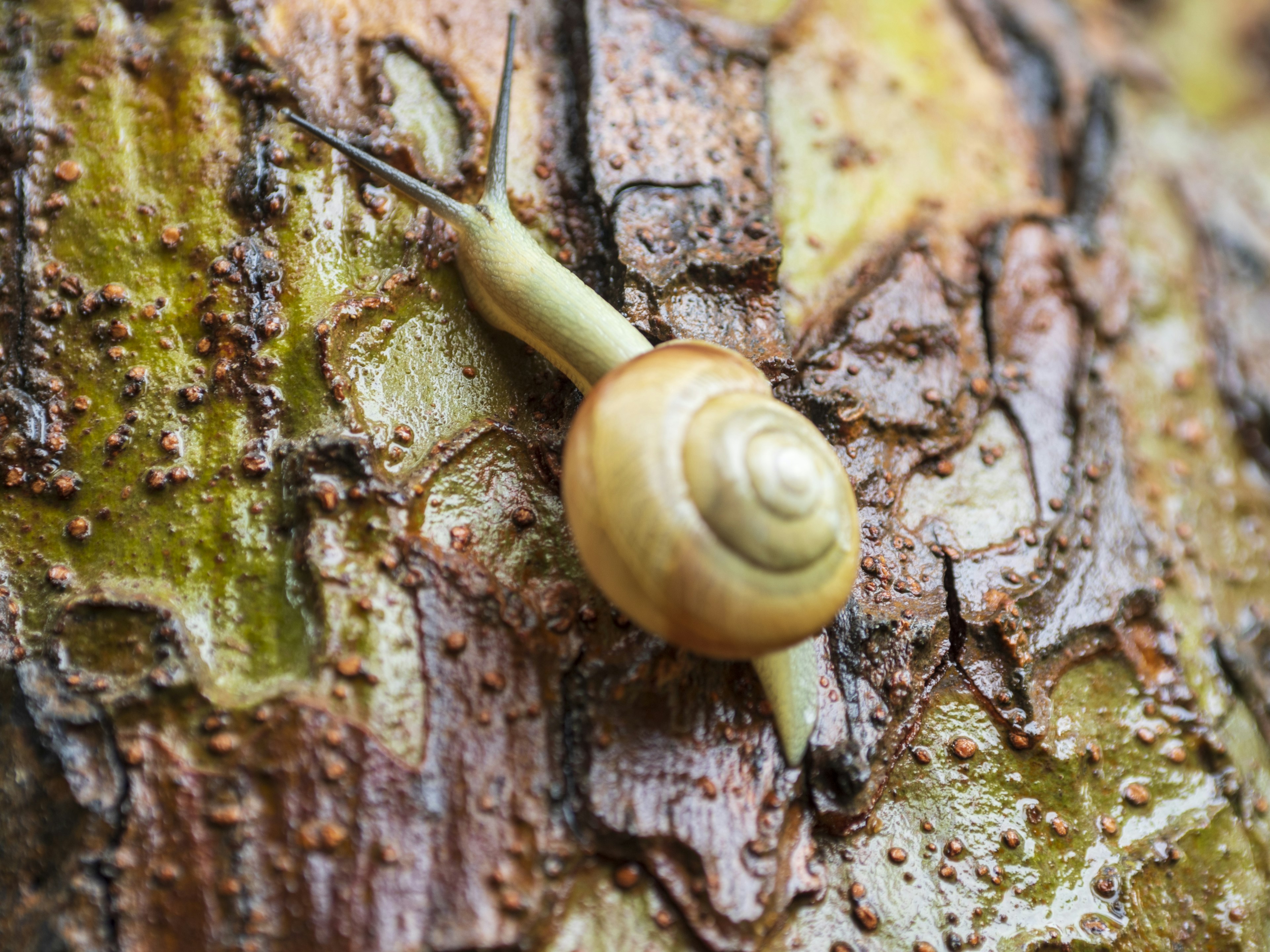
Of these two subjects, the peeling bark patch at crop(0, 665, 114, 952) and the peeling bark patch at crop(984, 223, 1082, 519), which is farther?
the peeling bark patch at crop(984, 223, 1082, 519)

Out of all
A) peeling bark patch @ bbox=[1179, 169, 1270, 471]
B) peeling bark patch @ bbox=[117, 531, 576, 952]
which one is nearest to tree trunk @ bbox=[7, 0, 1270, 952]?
peeling bark patch @ bbox=[117, 531, 576, 952]

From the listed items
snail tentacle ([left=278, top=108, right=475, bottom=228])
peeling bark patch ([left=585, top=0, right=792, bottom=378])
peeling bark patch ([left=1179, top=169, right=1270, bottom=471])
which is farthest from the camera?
peeling bark patch ([left=1179, top=169, right=1270, bottom=471])

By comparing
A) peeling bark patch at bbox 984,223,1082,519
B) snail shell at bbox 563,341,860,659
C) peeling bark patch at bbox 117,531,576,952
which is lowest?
peeling bark patch at bbox 117,531,576,952

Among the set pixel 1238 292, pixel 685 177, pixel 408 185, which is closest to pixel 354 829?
pixel 408 185

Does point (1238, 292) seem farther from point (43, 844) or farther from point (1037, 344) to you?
point (43, 844)

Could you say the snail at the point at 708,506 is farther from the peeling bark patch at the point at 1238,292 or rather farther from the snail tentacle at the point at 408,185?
the peeling bark patch at the point at 1238,292

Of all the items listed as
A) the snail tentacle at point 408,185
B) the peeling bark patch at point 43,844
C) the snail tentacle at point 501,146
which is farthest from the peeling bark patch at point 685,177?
the peeling bark patch at point 43,844

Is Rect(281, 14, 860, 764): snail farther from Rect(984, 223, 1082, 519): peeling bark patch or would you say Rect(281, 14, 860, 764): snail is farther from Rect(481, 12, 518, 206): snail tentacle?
Rect(984, 223, 1082, 519): peeling bark patch

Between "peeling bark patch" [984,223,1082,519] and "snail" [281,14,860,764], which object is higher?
"peeling bark patch" [984,223,1082,519]
